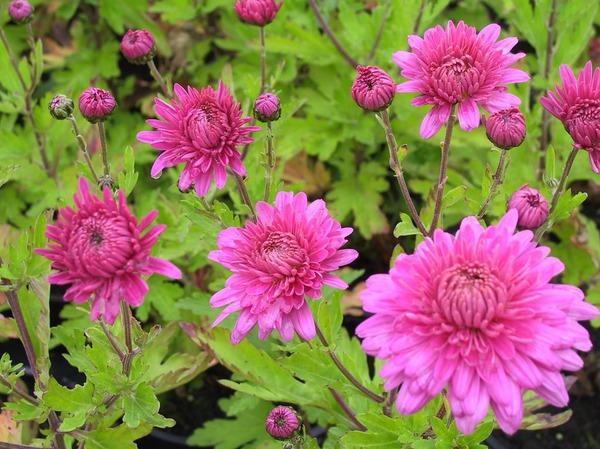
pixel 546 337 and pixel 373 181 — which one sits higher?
pixel 546 337

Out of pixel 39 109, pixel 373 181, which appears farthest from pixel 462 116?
pixel 39 109

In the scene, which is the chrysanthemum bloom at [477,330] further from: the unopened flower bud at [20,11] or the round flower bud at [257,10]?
the unopened flower bud at [20,11]

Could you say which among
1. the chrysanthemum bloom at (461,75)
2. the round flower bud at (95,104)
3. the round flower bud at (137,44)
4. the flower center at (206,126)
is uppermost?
the chrysanthemum bloom at (461,75)

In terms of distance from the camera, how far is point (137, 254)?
1.17 metres

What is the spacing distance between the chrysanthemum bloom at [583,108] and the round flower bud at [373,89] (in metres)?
0.33

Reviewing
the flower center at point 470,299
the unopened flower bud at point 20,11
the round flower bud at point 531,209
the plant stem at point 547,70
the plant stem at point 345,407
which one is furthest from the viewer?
the plant stem at point 547,70

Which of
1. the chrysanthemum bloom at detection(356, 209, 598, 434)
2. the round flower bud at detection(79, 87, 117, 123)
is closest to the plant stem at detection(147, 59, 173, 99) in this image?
the round flower bud at detection(79, 87, 117, 123)

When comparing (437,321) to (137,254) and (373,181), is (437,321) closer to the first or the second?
(137,254)

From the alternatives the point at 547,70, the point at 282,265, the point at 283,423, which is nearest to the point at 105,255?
the point at 282,265

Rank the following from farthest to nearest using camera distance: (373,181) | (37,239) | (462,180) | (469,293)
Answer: (373,181) → (462,180) → (37,239) → (469,293)

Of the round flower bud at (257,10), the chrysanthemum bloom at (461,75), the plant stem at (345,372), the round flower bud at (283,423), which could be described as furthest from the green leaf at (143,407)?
the round flower bud at (257,10)

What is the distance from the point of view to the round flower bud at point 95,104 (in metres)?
1.59

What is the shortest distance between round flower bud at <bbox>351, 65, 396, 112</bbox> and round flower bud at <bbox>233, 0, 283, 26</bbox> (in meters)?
0.53

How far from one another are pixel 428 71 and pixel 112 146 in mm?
1929
